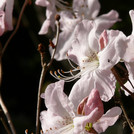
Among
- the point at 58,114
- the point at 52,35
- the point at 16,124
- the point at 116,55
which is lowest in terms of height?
the point at 16,124

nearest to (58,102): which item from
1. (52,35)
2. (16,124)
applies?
(52,35)

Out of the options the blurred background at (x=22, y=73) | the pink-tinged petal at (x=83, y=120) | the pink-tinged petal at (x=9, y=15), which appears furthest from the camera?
the blurred background at (x=22, y=73)

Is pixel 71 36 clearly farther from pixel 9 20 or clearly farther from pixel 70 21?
pixel 9 20

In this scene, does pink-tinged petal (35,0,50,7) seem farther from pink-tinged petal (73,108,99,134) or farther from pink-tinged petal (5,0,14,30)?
pink-tinged petal (73,108,99,134)

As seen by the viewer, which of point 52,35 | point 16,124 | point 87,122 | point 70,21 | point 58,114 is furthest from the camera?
point 16,124

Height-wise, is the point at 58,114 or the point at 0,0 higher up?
the point at 0,0

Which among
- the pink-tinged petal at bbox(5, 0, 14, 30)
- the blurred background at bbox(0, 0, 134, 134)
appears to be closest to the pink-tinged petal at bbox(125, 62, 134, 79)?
the pink-tinged petal at bbox(5, 0, 14, 30)

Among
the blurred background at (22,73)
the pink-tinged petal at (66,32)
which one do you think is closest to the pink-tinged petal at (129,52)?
the pink-tinged petal at (66,32)

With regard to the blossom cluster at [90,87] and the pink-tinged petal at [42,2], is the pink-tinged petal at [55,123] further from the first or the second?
the pink-tinged petal at [42,2]
